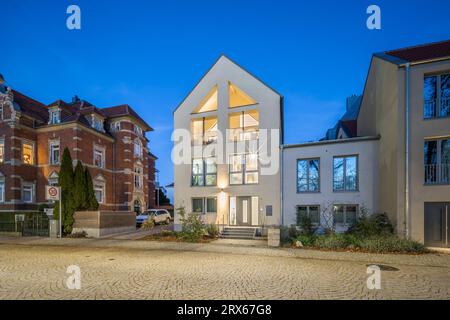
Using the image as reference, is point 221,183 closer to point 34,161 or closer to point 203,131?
point 203,131

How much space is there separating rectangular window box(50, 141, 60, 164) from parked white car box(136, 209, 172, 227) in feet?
32.7

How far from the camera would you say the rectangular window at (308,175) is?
15926 millimetres

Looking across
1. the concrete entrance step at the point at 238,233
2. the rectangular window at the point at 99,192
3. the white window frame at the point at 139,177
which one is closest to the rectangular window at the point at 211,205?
the concrete entrance step at the point at 238,233

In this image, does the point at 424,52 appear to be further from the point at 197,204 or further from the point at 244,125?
the point at 197,204

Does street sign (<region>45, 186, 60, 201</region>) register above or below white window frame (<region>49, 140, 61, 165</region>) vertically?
below

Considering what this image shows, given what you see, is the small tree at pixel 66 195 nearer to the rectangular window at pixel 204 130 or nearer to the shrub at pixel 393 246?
the rectangular window at pixel 204 130

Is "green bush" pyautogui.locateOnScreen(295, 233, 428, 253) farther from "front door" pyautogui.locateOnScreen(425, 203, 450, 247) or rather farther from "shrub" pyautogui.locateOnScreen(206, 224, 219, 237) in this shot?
"shrub" pyautogui.locateOnScreen(206, 224, 219, 237)

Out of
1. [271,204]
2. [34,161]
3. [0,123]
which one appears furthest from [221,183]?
[0,123]

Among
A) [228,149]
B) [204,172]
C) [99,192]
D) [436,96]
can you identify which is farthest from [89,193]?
[436,96]

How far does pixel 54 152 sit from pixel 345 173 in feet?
84.4

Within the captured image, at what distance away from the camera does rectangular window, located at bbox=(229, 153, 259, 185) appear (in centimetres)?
1739

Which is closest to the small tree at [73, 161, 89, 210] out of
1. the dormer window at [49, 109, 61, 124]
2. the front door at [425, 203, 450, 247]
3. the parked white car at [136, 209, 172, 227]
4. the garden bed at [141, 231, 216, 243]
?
the parked white car at [136, 209, 172, 227]

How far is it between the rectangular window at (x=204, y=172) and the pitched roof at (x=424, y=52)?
12.4m
